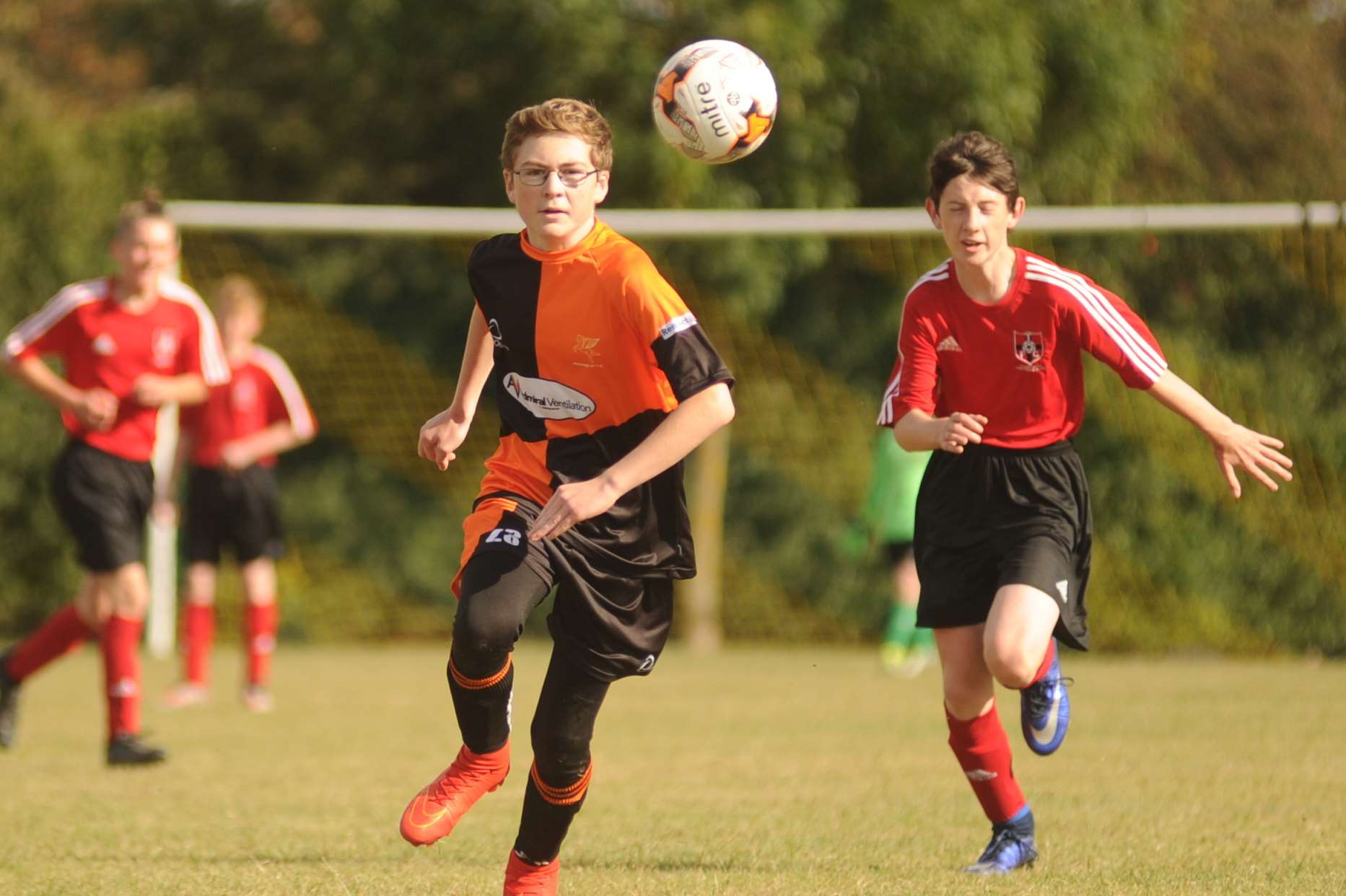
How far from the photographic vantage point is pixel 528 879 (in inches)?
163

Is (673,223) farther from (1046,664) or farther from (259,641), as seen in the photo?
(1046,664)

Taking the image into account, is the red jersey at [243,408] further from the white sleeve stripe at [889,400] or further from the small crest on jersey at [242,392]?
the white sleeve stripe at [889,400]

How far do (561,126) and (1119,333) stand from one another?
169 centimetres

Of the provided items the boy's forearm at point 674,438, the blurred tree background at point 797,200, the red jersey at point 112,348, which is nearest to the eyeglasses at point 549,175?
Answer: the boy's forearm at point 674,438

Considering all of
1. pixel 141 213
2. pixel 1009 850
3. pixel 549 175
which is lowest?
pixel 1009 850

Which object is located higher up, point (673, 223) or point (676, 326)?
point (673, 223)

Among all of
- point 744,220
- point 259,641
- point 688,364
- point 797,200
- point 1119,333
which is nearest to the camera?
point 688,364

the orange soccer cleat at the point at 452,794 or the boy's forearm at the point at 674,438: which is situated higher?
the boy's forearm at the point at 674,438

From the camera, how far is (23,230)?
43.7 ft

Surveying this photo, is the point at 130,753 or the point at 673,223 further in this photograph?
the point at 673,223

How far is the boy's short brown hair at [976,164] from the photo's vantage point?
4.82 metres

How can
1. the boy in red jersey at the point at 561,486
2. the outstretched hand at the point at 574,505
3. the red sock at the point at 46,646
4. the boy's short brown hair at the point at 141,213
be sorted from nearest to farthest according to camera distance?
the outstretched hand at the point at 574,505
the boy in red jersey at the point at 561,486
the boy's short brown hair at the point at 141,213
the red sock at the point at 46,646

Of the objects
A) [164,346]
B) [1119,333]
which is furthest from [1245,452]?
[164,346]

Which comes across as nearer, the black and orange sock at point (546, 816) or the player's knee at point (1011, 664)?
the black and orange sock at point (546, 816)
